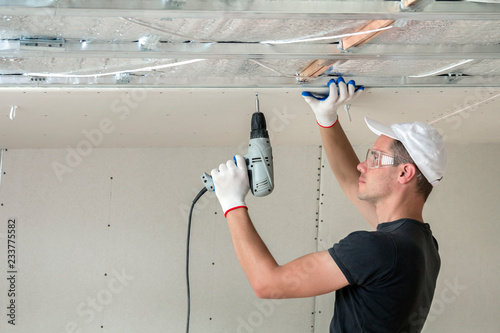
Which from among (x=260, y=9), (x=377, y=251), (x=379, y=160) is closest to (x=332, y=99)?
(x=379, y=160)

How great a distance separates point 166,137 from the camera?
2.40 metres

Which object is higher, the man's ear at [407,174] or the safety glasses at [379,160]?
the safety glasses at [379,160]

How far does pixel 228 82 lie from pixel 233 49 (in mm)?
264

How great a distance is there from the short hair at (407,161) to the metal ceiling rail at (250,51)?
262mm

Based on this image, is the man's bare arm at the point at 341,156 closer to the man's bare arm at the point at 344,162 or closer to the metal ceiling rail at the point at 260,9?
the man's bare arm at the point at 344,162

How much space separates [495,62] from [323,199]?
130 cm

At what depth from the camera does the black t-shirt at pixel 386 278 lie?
1.33 m

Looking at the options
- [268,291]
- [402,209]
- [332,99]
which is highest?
[332,99]

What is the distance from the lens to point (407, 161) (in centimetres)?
156

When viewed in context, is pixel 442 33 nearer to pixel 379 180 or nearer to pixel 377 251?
pixel 379 180

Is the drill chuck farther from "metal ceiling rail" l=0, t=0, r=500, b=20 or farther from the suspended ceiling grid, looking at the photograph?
"metal ceiling rail" l=0, t=0, r=500, b=20

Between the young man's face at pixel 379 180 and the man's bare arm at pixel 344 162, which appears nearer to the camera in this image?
the young man's face at pixel 379 180

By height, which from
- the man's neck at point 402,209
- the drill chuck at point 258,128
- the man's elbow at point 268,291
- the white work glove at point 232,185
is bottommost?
the man's elbow at point 268,291

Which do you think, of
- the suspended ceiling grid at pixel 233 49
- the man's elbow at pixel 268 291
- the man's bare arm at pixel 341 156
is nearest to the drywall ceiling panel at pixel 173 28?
the suspended ceiling grid at pixel 233 49
